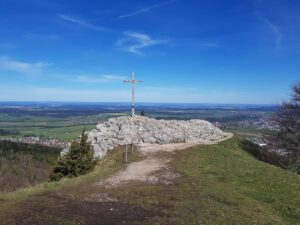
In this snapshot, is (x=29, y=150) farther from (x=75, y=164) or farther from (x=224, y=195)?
(x=224, y=195)

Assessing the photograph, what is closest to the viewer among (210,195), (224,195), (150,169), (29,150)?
(210,195)

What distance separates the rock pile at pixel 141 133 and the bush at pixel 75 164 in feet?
23.5

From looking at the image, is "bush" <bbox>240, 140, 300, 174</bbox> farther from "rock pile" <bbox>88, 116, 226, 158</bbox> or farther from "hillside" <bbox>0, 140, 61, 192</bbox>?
"hillside" <bbox>0, 140, 61, 192</bbox>

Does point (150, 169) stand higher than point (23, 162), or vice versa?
point (150, 169)

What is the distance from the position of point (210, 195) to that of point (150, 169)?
27.3 ft

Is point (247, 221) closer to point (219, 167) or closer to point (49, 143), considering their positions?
point (219, 167)

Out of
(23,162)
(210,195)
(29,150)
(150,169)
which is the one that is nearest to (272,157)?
→ (150,169)

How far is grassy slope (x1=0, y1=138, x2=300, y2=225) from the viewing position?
16547 mm

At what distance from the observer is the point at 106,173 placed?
26.1 meters

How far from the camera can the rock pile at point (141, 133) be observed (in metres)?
38.2

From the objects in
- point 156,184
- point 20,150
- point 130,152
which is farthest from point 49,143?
point 156,184

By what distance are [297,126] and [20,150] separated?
11994 centimetres

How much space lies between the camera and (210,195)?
→ 2047 cm

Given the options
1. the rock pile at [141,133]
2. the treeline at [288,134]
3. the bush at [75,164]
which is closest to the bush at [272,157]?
the treeline at [288,134]
